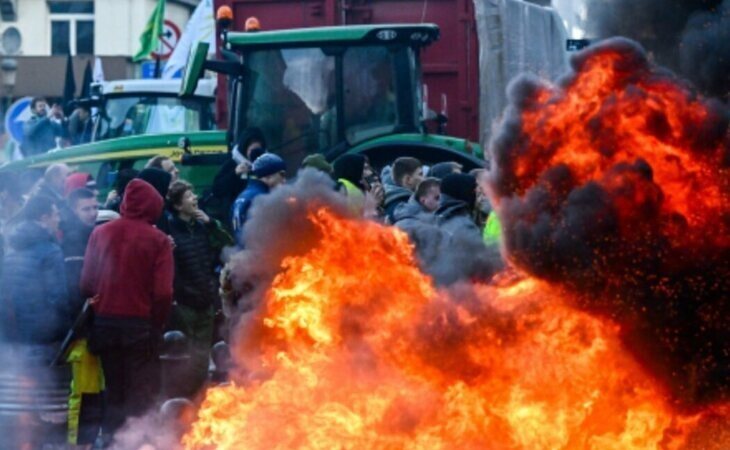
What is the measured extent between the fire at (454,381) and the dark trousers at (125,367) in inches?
109

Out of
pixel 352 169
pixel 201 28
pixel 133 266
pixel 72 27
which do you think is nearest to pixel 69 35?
pixel 72 27

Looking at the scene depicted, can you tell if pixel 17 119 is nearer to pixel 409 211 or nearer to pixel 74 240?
pixel 74 240

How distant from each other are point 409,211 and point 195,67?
14.4 ft

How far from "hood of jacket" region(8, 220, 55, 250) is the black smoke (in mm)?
4128

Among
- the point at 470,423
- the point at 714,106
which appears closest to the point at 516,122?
the point at 714,106

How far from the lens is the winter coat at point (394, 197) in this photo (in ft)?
37.0

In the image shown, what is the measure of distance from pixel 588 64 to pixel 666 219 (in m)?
0.79

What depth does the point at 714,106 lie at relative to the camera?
736cm

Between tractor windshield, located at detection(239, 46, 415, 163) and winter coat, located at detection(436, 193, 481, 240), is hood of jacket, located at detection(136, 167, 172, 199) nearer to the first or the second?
winter coat, located at detection(436, 193, 481, 240)

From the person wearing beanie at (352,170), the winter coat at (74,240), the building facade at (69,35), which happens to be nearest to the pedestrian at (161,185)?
the winter coat at (74,240)

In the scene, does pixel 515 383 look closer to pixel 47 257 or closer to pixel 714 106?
pixel 714 106

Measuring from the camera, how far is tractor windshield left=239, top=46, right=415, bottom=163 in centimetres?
1484

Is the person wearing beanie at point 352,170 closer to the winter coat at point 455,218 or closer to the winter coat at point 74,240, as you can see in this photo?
the winter coat at point 455,218

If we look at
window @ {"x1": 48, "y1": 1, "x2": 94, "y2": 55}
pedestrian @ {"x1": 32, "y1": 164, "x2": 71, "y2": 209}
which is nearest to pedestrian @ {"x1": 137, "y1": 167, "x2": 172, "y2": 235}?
pedestrian @ {"x1": 32, "y1": 164, "x2": 71, "y2": 209}
